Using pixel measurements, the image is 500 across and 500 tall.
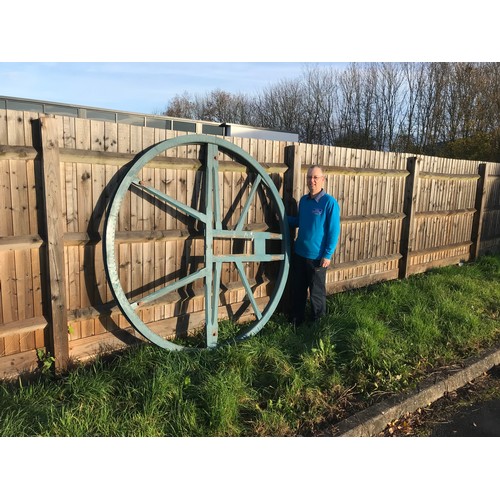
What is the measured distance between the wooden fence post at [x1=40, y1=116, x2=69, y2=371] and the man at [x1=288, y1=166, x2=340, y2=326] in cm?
254

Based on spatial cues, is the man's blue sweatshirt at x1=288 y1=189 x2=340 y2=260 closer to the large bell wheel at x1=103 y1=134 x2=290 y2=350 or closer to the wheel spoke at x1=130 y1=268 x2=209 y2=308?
the large bell wheel at x1=103 y1=134 x2=290 y2=350

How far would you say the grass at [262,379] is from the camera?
2.92 meters

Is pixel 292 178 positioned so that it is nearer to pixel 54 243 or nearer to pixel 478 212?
pixel 54 243

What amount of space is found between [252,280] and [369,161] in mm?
2738

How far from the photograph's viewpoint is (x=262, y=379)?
363 centimetres

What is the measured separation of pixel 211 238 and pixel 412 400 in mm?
2302

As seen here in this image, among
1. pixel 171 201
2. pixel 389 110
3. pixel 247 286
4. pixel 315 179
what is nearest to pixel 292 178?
pixel 315 179

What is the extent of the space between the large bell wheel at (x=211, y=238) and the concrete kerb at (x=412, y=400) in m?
1.57

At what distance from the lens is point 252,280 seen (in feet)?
16.7

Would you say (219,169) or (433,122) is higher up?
(433,122)

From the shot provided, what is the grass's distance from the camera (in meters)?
2.92

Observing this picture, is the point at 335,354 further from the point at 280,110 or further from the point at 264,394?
the point at 280,110

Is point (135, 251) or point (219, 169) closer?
point (135, 251)

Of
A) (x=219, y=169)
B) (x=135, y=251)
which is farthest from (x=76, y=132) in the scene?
(x=219, y=169)
